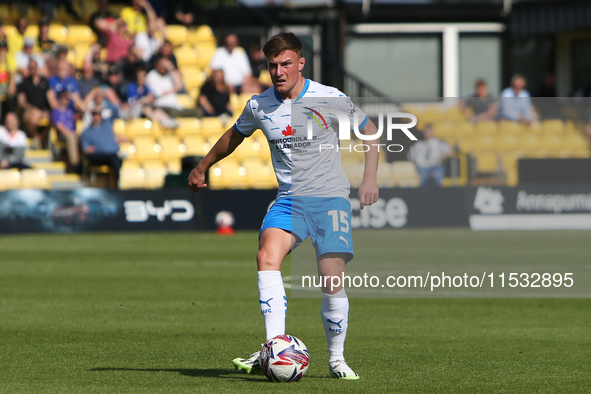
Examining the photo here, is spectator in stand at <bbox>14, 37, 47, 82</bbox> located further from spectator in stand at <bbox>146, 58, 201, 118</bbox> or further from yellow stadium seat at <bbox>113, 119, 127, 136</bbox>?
spectator in stand at <bbox>146, 58, 201, 118</bbox>

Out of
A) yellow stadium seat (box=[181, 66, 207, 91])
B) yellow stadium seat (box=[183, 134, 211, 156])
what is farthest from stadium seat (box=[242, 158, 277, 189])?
yellow stadium seat (box=[181, 66, 207, 91])

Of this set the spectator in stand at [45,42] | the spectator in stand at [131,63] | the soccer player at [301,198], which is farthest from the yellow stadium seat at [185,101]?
the soccer player at [301,198]

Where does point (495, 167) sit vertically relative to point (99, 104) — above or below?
below

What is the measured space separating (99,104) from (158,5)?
264 inches

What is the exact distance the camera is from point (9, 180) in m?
19.7

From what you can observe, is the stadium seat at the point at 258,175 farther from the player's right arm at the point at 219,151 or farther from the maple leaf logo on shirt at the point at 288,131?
the maple leaf logo on shirt at the point at 288,131

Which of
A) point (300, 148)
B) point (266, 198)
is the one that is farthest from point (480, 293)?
point (266, 198)

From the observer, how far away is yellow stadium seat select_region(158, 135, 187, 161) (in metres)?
21.9

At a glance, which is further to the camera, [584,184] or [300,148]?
[584,184]

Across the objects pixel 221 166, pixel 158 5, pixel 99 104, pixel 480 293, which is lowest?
pixel 480 293

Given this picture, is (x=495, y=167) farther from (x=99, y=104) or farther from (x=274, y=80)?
(x=274, y=80)

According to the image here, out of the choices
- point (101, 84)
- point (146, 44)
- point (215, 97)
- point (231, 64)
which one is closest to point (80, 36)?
point (146, 44)

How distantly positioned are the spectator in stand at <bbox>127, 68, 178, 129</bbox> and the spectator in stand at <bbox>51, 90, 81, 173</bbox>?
171 centimetres

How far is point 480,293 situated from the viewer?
37.9ft
